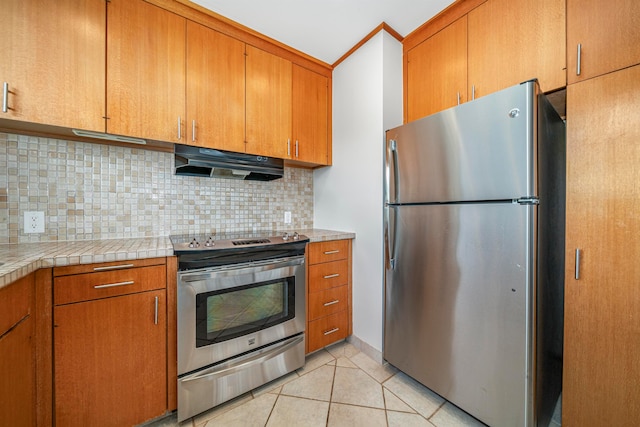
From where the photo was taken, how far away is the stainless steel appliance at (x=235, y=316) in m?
1.34

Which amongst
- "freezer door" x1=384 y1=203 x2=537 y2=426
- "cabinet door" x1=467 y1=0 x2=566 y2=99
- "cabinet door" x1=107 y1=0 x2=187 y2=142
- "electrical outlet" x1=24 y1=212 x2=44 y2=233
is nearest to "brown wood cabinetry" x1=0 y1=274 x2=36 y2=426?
"electrical outlet" x1=24 y1=212 x2=44 y2=233

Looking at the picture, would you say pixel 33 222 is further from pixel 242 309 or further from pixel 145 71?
pixel 242 309

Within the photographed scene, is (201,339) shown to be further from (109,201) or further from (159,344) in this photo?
(109,201)

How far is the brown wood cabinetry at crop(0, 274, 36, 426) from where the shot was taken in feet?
2.76

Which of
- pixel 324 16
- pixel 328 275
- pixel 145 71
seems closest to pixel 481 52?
pixel 324 16

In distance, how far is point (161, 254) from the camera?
130 centimetres

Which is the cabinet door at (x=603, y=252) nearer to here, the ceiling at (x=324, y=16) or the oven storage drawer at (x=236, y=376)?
the ceiling at (x=324, y=16)

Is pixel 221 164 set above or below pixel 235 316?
above

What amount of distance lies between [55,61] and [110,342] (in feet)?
4.77

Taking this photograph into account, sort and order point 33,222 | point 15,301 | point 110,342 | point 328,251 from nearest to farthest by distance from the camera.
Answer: point 15,301, point 110,342, point 33,222, point 328,251

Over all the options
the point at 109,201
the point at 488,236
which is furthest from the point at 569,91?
the point at 109,201

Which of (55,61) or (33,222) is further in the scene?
(33,222)

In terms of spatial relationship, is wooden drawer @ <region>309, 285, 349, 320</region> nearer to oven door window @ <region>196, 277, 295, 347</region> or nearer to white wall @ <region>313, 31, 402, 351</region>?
white wall @ <region>313, 31, 402, 351</region>

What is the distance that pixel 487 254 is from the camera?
1.23 metres
